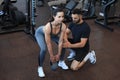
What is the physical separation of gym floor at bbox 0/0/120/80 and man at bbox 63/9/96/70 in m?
0.16

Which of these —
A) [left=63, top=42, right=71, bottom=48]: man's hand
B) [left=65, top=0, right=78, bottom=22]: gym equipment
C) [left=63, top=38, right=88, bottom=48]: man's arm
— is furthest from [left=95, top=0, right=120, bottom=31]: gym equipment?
[left=63, top=42, right=71, bottom=48]: man's hand

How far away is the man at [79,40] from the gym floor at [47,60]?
0.16 m

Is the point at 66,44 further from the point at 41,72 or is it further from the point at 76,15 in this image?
the point at 41,72

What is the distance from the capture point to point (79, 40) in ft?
11.8

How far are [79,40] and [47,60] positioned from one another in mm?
794

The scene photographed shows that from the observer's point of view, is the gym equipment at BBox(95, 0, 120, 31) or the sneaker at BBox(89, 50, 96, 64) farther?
the gym equipment at BBox(95, 0, 120, 31)

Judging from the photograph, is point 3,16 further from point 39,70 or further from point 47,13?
point 39,70

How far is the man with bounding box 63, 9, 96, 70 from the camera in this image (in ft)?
11.3

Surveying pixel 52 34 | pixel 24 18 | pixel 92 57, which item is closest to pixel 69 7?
pixel 24 18

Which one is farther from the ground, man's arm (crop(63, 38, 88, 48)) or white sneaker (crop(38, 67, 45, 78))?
man's arm (crop(63, 38, 88, 48))

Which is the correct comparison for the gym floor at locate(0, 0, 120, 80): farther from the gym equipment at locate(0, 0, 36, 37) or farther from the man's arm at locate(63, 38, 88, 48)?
the man's arm at locate(63, 38, 88, 48)

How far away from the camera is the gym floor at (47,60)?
11.6ft

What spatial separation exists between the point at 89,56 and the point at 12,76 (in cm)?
130

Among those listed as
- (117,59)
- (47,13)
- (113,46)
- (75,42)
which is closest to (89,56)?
(75,42)
